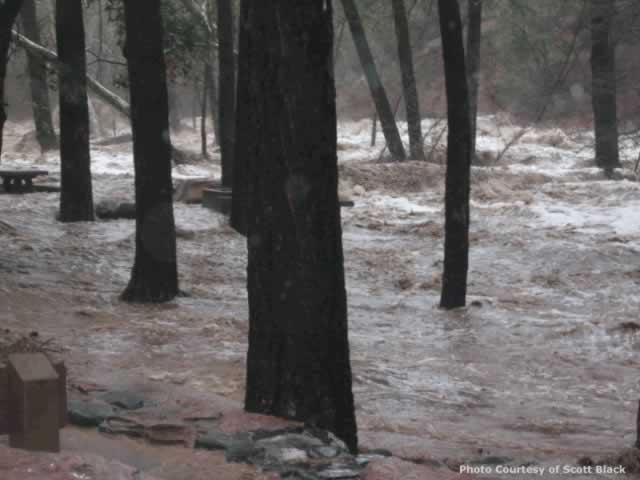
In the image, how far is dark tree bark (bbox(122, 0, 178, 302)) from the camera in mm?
11156

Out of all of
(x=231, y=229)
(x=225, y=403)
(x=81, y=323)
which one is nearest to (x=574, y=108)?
(x=231, y=229)

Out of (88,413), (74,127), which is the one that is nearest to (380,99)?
(74,127)

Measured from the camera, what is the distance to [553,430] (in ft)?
23.6

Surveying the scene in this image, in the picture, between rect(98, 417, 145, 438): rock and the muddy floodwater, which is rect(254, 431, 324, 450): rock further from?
the muddy floodwater

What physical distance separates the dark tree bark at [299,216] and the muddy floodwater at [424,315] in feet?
2.35

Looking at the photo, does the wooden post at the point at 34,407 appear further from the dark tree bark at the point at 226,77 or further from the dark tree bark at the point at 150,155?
the dark tree bark at the point at 226,77

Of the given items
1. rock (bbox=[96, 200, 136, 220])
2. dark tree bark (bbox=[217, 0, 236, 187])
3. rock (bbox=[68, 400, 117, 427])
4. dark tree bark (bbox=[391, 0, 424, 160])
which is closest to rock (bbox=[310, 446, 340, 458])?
rock (bbox=[68, 400, 117, 427])

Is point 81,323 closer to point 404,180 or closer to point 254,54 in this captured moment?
point 254,54

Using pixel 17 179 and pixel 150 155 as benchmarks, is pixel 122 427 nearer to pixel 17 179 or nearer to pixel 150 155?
pixel 150 155

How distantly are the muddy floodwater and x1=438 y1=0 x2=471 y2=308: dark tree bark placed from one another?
1.41 ft

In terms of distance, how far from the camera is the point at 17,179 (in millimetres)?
19609

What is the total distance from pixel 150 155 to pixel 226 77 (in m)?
7.03

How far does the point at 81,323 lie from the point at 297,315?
5.08 m

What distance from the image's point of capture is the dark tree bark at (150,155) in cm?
1116
